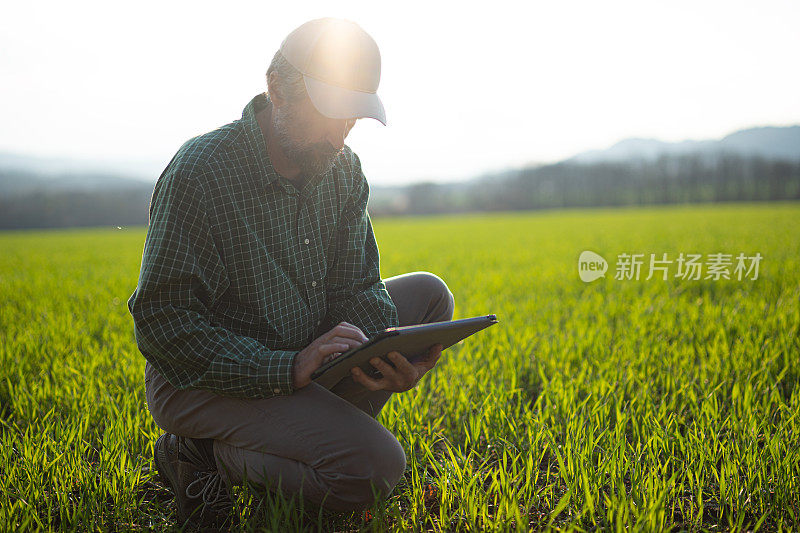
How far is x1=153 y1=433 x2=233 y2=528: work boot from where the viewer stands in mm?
1841

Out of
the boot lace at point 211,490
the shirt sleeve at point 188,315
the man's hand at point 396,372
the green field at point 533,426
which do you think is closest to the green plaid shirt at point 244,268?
the shirt sleeve at point 188,315

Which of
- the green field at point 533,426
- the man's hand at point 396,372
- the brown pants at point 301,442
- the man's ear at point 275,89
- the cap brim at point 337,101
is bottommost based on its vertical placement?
the green field at point 533,426

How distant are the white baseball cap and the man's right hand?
68 centimetres

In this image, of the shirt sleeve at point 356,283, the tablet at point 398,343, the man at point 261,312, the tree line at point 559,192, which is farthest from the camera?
the tree line at point 559,192

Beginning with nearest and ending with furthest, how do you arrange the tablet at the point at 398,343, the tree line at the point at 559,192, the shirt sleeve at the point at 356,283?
the tablet at the point at 398,343, the shirt sleeve at the point at 356,283, the tree line at the point at 559,192

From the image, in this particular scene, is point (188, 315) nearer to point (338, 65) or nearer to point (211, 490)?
point (211, 490)

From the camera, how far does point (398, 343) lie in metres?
1.65

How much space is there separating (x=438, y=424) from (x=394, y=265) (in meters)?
7.02

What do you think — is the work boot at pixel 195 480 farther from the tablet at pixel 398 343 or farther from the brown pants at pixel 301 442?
the tablet at pixel 398 343

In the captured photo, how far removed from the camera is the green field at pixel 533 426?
1.83 metres

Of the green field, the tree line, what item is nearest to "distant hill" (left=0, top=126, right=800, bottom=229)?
the tree line

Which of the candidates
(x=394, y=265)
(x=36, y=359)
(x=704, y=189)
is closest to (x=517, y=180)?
(x=704, y=189)

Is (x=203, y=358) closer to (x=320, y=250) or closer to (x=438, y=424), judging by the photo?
(x=320, y=250)

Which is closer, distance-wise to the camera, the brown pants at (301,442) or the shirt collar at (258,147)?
the brown pants at (301,442)
